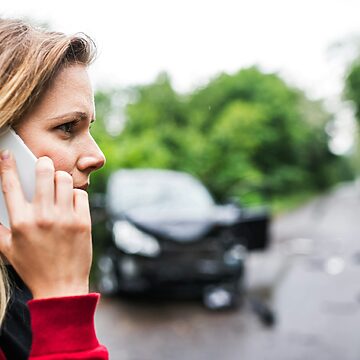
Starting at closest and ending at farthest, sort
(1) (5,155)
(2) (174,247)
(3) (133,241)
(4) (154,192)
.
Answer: (1) (5,155)
(2) (174,247)
(3) (133,241)
(4) (154,192)

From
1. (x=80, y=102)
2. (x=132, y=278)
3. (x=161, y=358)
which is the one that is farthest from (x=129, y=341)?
(x=80, y=102)

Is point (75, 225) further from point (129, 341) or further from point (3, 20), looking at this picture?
point (129, 341)

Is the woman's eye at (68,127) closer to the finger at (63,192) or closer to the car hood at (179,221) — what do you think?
the finger at (63,192)

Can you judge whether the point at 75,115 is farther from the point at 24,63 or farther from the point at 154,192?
the point at 154,192

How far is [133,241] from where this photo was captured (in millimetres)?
6684

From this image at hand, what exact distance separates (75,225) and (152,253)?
568 centimetres

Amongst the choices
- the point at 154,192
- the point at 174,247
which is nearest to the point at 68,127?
the point at 174,247

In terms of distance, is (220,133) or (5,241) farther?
(220,133)

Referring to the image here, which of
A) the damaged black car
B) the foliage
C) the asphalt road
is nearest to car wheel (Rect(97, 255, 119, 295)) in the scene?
the damaged black car

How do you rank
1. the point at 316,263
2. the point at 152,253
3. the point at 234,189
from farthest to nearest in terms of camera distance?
the point at 234,189, the point at 316,263, the point at 152,253

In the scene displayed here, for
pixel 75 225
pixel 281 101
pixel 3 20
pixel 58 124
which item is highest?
pixel 281 101

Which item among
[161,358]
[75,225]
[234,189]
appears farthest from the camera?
[234,189]

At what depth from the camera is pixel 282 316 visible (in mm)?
6695

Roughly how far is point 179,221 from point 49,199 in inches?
233
